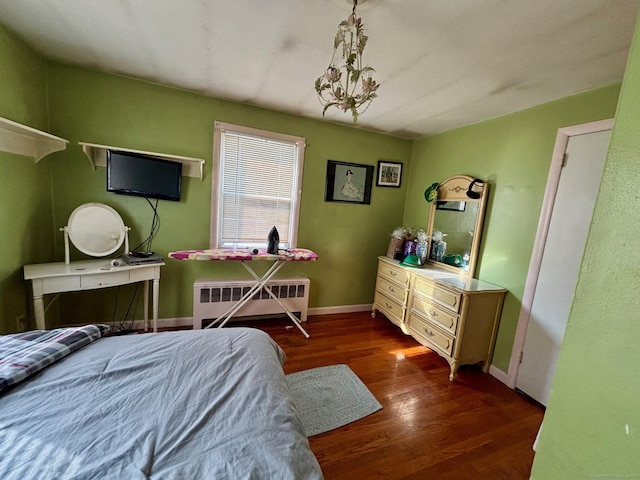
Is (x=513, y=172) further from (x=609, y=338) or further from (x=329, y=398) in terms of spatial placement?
(x=329, y=398)

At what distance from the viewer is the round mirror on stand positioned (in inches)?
84.3

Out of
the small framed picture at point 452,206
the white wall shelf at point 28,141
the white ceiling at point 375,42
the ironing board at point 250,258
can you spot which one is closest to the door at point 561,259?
the white ceiling at point 375,42

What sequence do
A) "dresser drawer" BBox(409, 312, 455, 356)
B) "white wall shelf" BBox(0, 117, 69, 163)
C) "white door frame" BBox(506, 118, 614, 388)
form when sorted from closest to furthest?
"white wall shelf" BBox(0, 117, 69, 163) → "white door frame" BBox(506, 118, 614, 388) → "dresser drawer" BBox(409, 312, 455, 356)

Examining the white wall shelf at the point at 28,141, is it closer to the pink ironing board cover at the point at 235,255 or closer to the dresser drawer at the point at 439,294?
the pink ironing board cover at the point at 235,255

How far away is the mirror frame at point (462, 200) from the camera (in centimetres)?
246

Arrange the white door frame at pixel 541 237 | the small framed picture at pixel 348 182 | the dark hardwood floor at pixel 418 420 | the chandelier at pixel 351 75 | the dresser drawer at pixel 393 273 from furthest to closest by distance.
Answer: the small framed picture at pixel 348 182 < the dresser drawer at pixel 393 273 < the white door frame at pixel 541 237 < the dark hardwood floor at pixel 418 420 < the chandelier at pixel 351 75

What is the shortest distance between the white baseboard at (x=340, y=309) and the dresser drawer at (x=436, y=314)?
952mm

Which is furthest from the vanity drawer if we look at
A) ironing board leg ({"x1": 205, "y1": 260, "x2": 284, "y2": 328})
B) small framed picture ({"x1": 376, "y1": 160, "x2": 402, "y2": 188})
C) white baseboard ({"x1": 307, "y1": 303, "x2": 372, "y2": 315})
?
small framed picture ({"x1": 376, "y1": 160, "x2": 402, "y2": 188})

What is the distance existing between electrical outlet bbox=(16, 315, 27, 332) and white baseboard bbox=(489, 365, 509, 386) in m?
3.84

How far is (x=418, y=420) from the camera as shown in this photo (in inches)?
68.4

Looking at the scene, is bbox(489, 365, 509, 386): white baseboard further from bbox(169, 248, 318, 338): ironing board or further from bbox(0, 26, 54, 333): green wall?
bbox(0, 26, 54, 333): green wall

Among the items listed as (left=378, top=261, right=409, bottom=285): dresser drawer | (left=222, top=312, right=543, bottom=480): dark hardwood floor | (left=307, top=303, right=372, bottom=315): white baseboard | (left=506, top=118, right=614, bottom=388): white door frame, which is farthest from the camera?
(left=307, top=303, right=372, bottom=315): white baseboard

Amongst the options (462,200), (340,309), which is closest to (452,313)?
(462,200)

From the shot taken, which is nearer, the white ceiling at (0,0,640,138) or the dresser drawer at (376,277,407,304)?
the white ceiling at (0,0,640,138)
